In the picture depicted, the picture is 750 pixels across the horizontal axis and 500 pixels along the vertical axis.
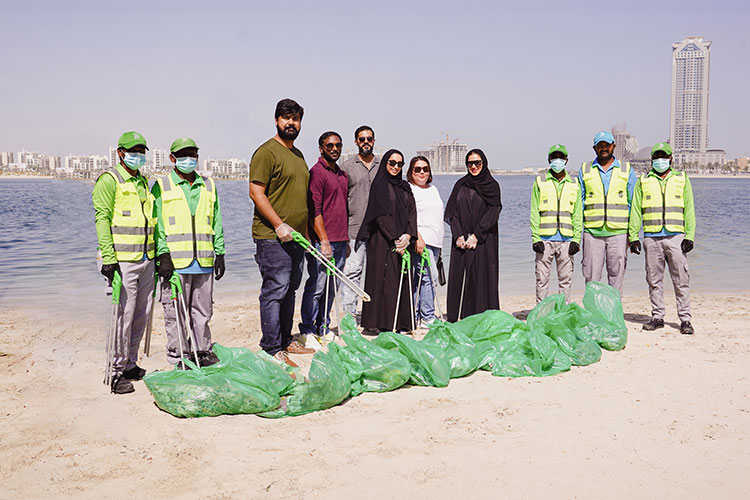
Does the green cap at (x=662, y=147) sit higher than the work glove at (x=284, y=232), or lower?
higher

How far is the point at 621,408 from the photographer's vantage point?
418cm

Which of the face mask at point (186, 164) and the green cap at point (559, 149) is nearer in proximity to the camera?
the face mask at point (186, 164)

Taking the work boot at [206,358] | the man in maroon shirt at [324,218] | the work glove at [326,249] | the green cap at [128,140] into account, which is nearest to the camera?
the green cap at [128,140]

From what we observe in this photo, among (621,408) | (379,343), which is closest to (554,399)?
(621,408)

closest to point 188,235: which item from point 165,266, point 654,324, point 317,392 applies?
point 165,266

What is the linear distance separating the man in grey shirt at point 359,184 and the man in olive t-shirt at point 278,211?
1189mm

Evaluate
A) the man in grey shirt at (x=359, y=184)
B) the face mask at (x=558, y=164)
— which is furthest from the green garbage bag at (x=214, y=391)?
the face mask at (x=558, y=164)

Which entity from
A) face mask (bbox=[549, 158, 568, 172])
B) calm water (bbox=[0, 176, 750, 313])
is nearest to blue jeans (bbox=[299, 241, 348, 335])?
face mask (bbox=[549, 158, 568, 172])

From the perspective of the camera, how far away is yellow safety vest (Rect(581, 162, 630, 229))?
6.39 m

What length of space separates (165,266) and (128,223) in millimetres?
413

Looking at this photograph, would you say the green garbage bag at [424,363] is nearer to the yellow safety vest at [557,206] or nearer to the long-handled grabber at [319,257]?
the long-handled grabber at [319,257]

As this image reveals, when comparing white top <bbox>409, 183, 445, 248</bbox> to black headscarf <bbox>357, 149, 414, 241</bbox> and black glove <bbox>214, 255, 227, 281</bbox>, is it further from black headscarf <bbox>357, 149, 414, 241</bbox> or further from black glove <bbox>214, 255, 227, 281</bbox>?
black glove <bbox>214, 255, 227, 281</bbox>

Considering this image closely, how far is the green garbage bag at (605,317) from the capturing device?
5.61 metres

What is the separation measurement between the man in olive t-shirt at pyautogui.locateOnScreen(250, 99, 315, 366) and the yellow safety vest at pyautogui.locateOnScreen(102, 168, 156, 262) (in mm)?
867
